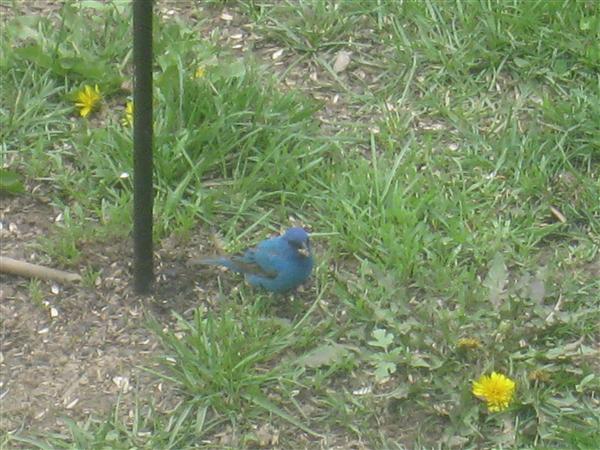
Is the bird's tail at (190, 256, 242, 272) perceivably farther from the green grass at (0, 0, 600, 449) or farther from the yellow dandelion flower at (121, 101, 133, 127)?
the yellow dandelion flower at (121, 101, 133, 127)

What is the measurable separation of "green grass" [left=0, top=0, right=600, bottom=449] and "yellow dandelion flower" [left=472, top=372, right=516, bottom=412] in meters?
0.03

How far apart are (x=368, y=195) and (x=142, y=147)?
2.79 feet

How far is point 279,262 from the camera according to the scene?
3.58 meters

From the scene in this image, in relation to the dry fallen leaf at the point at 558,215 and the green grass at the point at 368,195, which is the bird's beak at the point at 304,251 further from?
the dry fallen leaf at the point at 558,215

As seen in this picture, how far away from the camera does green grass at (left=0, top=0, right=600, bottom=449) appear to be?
341 cm

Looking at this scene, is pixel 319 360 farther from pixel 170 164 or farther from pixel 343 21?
pixel 343 21

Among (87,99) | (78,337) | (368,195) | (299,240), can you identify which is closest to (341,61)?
(368,195)

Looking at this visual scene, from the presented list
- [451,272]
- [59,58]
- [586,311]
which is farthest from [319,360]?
[59,58]

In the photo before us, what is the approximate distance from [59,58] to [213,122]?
584 millimetres

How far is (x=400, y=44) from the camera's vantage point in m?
4.51

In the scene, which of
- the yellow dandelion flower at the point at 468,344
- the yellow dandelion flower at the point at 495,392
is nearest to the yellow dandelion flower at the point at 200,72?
the yellow dandelion flower at the point at 468,344

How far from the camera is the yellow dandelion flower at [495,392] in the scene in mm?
3354

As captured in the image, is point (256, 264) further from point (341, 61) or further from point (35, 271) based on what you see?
point (341, 61)

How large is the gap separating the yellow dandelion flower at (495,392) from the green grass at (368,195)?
0.10 ft
